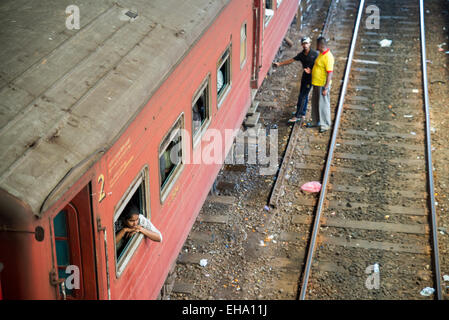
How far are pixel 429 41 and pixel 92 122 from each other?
12825 mm

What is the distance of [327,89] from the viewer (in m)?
11.1

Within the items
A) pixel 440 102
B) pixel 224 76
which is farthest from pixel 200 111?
pixel 440 102

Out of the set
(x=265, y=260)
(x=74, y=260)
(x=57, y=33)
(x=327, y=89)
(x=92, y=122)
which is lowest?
(x=265, y=260)

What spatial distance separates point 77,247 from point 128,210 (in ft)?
3.31

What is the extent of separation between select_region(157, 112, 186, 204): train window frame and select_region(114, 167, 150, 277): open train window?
0.41m

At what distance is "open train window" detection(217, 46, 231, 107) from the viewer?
838 centimetres

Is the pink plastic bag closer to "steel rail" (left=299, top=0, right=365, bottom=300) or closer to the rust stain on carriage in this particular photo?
"steel rail" (left=299, top=0, right=365, bottom=300)

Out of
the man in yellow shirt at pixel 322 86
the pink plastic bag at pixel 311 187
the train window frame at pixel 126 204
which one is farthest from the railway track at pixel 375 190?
the train window frame at pixel 126 204

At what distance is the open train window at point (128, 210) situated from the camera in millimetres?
5375

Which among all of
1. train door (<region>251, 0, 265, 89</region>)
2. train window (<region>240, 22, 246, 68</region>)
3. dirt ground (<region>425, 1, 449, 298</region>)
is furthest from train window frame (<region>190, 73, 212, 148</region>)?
dirt ground (<region>425, 1, 449, 298</region>)

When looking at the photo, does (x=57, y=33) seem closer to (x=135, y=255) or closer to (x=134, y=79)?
(x=134, y=79)

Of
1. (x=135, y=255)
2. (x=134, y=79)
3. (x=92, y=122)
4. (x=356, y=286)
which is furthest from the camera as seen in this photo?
(x=356, y=286)

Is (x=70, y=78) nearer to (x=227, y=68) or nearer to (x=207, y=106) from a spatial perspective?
(x=207, y=106)
